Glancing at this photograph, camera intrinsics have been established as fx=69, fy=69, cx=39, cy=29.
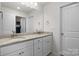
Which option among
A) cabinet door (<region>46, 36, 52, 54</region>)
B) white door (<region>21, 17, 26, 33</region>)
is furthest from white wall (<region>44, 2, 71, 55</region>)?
white door (<region>21, 17, 26, 33</region>)

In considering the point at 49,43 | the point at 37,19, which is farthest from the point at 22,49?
the point at 37,19

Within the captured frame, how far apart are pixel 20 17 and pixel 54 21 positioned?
1336mm

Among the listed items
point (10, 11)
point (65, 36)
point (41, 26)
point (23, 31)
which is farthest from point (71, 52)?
point (10, 11)

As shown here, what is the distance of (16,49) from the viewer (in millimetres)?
1355

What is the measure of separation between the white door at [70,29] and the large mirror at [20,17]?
1.00 m

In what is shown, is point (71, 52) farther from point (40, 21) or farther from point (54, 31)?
point (40, 21)

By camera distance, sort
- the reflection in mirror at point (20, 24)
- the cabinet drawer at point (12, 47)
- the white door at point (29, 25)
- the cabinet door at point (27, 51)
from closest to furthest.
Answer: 1. the cabinet drawer at point (12, 47)
2. the cabinet door at point (27, 51)
3. the reflection in mirror at point (20, 24)
4. the white door at point (29, 25)

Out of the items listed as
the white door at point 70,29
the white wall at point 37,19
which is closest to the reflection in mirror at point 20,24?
the white wall at point 37,19

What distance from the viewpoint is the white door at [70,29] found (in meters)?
2.24

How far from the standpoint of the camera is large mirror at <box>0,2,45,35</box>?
1.82 metres

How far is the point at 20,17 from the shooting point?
2211 mm

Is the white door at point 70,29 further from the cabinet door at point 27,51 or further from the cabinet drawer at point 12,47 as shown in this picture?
the cabinet drawer at point 12,47

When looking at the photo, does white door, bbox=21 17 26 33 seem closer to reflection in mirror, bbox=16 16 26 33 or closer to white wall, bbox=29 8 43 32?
reflection in mirror, bbox=16 16 26 33

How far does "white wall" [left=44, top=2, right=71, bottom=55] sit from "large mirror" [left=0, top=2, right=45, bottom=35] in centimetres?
24
